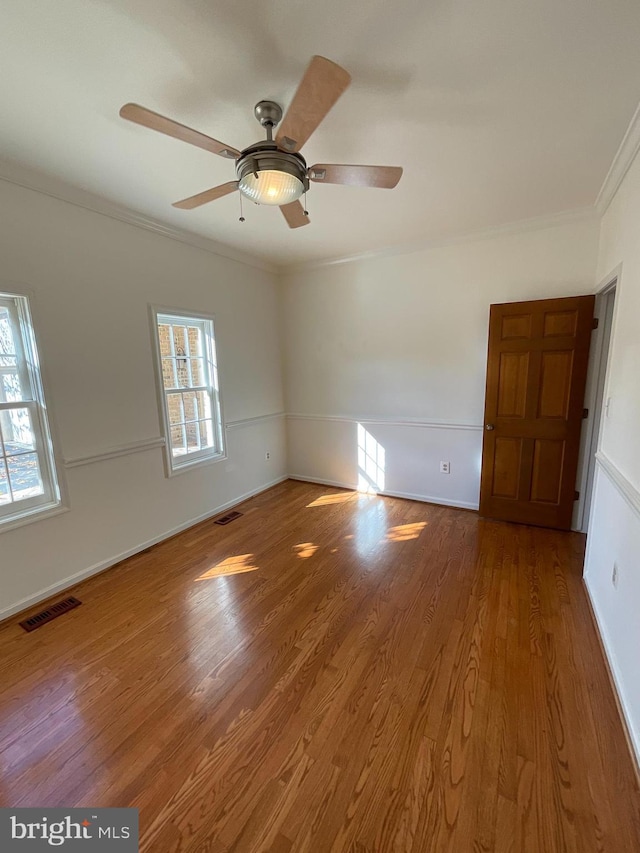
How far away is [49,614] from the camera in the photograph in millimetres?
2193

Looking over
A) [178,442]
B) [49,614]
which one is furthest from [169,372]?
[49,614]

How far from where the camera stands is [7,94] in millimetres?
1511

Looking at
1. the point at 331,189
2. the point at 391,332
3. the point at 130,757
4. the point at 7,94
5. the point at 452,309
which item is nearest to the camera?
the point at 130,757

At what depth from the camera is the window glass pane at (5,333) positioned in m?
2.13

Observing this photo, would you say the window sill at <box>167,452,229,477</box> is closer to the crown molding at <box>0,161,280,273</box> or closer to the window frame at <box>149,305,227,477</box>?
the window frame at <box>149,305,227,477</box>

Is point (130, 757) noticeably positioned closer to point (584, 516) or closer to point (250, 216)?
point (250, 216)

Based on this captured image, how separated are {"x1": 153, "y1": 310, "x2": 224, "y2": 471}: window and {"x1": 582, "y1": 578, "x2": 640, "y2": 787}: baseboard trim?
10.4 feet

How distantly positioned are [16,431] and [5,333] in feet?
1.99

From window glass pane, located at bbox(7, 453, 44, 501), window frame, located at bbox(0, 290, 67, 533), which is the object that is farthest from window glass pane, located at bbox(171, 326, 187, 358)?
window glass pane, located at bbox(7, 453, 44, 501)

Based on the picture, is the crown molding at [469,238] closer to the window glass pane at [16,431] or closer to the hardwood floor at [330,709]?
the hardwood floor at [330,709]

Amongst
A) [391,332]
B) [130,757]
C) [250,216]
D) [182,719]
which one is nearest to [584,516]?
[391,332]

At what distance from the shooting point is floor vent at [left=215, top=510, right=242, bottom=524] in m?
3.46

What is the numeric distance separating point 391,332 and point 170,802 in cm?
366

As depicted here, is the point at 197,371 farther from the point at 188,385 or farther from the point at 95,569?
the point at 95,569
